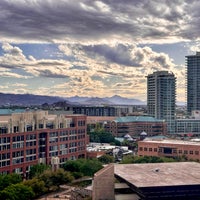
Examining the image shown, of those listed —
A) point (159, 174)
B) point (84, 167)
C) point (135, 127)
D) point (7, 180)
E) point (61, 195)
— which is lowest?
point (61, 195)

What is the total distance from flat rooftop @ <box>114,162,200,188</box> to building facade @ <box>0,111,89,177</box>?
25377 millimetres

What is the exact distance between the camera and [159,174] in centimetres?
5603

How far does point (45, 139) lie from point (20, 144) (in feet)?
28.3

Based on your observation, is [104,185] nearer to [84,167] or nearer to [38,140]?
[84,167]

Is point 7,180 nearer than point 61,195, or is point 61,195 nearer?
point 61,195

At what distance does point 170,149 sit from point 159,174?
51427 millimetres

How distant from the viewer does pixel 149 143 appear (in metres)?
110

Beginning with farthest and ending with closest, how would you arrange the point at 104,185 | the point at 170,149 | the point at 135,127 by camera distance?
1. the point at 135,127
2. the point at 170,149
3. the point at 104,185

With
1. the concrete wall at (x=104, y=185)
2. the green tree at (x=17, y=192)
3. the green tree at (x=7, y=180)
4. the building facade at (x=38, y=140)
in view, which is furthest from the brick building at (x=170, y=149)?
the concrete wall at (x=104, y=185)

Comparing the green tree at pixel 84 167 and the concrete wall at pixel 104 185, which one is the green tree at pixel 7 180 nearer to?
the green tree at pixel 84 167

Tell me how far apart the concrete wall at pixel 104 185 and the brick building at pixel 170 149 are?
2067 inches

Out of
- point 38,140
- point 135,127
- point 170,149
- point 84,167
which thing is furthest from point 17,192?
point 135,127

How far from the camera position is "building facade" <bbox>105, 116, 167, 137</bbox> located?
6909 inches

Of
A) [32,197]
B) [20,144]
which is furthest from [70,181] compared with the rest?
[20,144]
